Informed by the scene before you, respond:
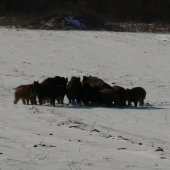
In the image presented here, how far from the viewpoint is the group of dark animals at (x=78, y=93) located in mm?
11078

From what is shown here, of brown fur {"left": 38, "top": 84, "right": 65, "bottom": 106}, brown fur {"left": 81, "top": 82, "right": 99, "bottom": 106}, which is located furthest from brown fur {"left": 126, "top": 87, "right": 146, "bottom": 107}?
brown fur {"left": 38, "top": 84, "right": 65, "bottom": 106}

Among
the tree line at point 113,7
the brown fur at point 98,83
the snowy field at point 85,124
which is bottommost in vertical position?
the snowy field at point 85,124

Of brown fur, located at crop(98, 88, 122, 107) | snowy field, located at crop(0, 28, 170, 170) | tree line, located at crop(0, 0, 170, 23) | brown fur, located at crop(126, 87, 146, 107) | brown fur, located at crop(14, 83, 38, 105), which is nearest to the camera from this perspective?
snowy field, located at crop(0, 28, 170, 170)

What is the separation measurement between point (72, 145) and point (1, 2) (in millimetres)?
50121

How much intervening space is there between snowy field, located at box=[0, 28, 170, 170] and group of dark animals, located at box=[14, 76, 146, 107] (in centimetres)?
36

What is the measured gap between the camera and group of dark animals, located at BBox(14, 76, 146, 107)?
11078mm

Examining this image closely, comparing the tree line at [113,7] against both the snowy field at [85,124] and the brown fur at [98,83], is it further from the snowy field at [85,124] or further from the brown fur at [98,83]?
the brown fur at [98,83]

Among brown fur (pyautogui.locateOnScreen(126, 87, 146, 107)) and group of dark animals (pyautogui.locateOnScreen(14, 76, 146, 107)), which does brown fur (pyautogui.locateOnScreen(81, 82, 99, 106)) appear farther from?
brown fur (pyautogui.locateOnScreen(126, 87, 146, 107))

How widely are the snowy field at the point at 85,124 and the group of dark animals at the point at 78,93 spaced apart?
1.17 ft

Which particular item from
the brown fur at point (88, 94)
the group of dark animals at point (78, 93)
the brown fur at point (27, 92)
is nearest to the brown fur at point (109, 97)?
the group of dark animals at point (78, 93)

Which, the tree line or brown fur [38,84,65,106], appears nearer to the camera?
brown fur [38,84,65,106]

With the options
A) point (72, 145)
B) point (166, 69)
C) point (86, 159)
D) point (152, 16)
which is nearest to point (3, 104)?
point (72, 145)

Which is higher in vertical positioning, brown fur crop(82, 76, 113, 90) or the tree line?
the tree line

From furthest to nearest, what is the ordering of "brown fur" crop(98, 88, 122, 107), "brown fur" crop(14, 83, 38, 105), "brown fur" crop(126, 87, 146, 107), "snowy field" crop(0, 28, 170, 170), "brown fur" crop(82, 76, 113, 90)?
"brown fur" crop(82, 76, 113, 90), "brown fur" crop(126, 87, 146, 107), "brown fur" crop(98, 88, 122, 107), "brown fur" crop(14, 83, 38, 105), "snowy field" crop(0, 28, 170, 170)
